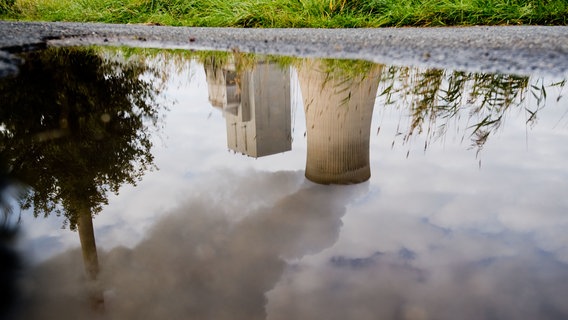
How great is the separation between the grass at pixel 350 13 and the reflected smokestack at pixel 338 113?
7.75ft

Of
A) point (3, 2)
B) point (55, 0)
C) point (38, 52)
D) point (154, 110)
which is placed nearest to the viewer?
point (154, 110)

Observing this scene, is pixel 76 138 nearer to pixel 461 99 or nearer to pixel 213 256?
pixel 213 256

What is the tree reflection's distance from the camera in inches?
30.5

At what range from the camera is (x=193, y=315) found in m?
0.50

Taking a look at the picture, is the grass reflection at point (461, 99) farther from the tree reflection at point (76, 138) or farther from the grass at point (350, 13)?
the grass at point (350, 13)

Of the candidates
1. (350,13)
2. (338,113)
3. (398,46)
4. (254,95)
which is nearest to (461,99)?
(338,113)

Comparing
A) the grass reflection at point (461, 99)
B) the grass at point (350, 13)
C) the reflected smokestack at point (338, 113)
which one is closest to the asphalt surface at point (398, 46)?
the grass reflection at point (461, 99)

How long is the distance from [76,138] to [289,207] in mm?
552

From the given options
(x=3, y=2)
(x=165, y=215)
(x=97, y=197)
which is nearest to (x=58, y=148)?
(x=97, y=197)

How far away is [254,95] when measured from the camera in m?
2.00

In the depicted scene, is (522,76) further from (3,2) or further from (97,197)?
(3,2)

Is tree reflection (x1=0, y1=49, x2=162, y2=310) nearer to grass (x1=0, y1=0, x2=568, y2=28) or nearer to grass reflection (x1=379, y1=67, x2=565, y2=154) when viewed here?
grass reflection (x1=379, y1=67, x2=565, y2=154)

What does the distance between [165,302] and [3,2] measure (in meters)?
10.3

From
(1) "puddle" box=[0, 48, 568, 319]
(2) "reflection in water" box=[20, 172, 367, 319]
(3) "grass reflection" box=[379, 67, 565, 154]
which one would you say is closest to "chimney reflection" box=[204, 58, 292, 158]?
(1) "puddle" box=[0, 48, 568, 319]
